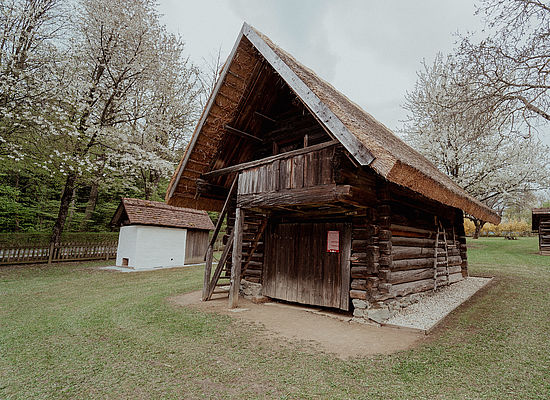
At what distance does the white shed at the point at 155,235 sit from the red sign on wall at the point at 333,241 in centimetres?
1112

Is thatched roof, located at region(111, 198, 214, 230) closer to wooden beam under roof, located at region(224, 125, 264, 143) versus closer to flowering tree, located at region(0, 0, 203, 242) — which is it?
flowering tree, located at region(0, 0, 203, 242)

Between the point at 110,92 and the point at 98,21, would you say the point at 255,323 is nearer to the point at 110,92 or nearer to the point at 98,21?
the point at 110,92

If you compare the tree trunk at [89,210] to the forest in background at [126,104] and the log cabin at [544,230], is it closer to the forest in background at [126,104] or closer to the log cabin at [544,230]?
the forest in background at [126,104]

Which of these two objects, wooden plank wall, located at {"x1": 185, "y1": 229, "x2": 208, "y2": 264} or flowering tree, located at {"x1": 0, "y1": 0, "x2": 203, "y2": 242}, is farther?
wooden plank wall, located at {"x1": 185, "y1": 229, "x2": 208, "y2": 264}

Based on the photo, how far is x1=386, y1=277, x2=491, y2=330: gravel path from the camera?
6191 mm

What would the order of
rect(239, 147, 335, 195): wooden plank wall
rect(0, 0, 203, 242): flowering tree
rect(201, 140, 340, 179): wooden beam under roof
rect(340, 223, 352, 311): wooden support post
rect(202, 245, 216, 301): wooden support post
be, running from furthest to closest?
1. rect(0, 0, 203, 242): flowering tree
2. rect(202, 245, 216, 301): wooden support post
3. rect(340, 223, 352, 311): wooden support post
4. rect(239, 147, 335, 195): wooden plank wall
5. rect(201, 140, 340, 179): wooden beam under roof

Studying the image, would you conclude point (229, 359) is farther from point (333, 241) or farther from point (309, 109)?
point (309, 109)

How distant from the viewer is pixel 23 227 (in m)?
21.9

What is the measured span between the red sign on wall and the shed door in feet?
0.24

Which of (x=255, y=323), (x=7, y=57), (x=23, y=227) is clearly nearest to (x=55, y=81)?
(x=7, y=57)

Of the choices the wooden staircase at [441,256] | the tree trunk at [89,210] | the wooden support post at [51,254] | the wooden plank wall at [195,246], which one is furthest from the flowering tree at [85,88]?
the wooden staircase at [441,256]

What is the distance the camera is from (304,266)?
797 centimetres

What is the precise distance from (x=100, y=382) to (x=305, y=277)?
5117 mm

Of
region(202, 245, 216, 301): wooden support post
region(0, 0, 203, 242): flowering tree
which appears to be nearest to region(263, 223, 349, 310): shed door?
region(202, 245, 216, 301): wooden support post
